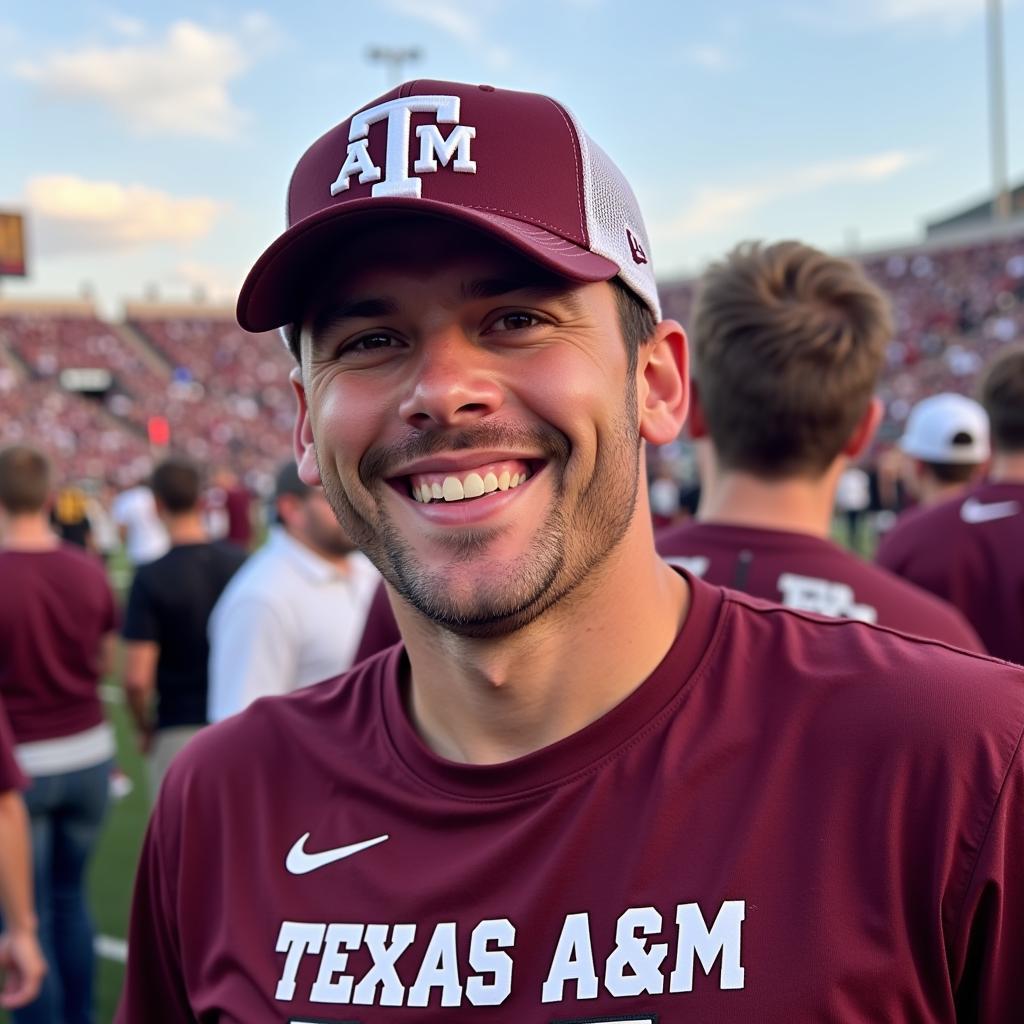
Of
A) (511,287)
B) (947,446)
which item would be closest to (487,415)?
(511,287)

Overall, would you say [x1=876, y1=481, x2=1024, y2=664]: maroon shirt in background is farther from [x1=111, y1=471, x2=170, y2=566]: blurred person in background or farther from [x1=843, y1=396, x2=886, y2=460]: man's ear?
[x1=111, y1=471, x2=170, y2=566]: blurred person in background

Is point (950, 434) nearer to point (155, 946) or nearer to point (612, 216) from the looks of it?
point (612, 216)

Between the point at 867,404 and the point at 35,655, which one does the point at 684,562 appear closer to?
the point at 867,404

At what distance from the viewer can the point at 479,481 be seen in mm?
1462

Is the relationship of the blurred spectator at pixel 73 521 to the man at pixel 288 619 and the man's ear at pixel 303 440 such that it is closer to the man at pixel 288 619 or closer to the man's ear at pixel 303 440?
the man at pixel 288 619

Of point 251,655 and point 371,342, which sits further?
point 251,655

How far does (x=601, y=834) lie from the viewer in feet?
4.42

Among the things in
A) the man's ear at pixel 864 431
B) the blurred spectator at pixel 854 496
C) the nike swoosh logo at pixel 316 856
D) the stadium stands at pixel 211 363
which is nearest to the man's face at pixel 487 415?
the nike swoosh logo at pixel 316 856

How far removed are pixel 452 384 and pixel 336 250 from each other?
0.25m

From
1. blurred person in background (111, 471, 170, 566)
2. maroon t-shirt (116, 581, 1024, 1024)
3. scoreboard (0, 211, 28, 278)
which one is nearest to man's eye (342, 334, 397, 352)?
maroon t-shirt (116, 581, 1024, 1024)

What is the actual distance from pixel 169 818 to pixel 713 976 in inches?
34.9

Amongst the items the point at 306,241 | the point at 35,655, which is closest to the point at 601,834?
the point at 306,241

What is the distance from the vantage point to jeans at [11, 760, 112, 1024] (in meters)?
4.16

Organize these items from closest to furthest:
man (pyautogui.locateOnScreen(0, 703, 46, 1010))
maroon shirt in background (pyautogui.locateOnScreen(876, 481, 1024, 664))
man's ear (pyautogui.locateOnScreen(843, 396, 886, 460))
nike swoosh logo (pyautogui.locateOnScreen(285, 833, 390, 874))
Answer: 1. nike swoosh logo (pyautogui.locateOnScreen(285, 833, 390, 874))
2. man's ear (pyautogui.locateOnScreen(843, 396, 886, 460))
3. man (pyautogui.locateOnScreen(0, 703, 46, 1010))
4. maroon shirt in background (pyautogui.locateOnScreen(876, 481, 1024, 664))
